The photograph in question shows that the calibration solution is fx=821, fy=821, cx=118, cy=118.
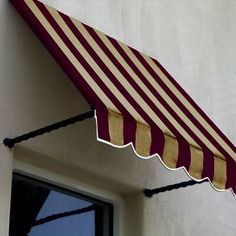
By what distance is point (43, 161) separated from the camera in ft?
20.5

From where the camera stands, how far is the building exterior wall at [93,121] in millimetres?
6176

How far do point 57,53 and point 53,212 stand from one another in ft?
4.61

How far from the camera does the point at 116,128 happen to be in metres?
5.32

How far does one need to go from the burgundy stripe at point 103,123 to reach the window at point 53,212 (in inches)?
Answer: 47.9

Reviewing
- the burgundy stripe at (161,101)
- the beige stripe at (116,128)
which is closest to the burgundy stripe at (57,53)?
the beige stripe at (116,128)

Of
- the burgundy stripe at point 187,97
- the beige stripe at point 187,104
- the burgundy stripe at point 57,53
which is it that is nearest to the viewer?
the burgundy stripe at point 57,53

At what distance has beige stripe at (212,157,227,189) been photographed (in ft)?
19.7

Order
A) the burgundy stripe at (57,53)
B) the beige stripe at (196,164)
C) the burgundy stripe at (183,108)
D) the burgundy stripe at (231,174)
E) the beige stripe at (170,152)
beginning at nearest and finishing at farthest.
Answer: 1. the burgundy stripe at (57,53)
2. the beige stripe at (170,152)
3. the beige stripe at (196,164)
4. the burgundy stripe at (231,174)
5. the burgundy stripe at (183,108)

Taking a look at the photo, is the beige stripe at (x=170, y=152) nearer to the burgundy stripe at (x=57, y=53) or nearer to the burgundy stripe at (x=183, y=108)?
the burgundy stripe at (x=57, y=53)

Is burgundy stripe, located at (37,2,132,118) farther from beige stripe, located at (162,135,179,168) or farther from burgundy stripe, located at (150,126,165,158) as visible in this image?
beige stripe, located at (162,135,179,168)

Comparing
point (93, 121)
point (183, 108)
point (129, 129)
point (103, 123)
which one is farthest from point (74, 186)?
point (103, 123)

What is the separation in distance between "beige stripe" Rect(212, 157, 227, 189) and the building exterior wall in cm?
98

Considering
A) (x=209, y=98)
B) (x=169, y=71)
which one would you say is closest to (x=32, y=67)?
(x=169, y=71)

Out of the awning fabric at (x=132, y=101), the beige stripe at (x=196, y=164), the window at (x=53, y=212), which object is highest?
the awning fabric at (x=132, y=101)
